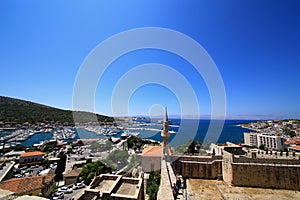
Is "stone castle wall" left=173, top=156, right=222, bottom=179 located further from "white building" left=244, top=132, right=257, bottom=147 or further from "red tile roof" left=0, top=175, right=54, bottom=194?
"white building" left=244, top=132, right=257, bottom=147

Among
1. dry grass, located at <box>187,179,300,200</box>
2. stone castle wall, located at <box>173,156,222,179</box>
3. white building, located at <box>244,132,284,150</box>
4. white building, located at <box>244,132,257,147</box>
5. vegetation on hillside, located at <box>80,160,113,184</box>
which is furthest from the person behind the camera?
white building, located at <box>244,132,257,147</box>

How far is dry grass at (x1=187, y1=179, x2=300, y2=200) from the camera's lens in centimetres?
639

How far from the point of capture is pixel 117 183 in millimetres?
4418

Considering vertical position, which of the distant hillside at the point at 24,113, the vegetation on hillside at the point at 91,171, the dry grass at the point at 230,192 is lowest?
the vegetation on hillside at the point at 91,171

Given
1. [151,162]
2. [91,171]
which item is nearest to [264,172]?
[151,162]

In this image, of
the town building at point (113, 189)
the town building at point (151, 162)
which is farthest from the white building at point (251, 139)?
the town building at point (113, 189)

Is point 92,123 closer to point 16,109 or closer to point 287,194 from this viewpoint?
point 16,109

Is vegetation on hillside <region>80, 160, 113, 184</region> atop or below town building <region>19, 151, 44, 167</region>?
atop

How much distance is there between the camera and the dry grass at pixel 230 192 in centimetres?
639

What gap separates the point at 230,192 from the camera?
22.3ft

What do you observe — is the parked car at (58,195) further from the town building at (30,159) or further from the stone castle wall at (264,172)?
the town building at (30,159)

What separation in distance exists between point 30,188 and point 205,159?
1046cm

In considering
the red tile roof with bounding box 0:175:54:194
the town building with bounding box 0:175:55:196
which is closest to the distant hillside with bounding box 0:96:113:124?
the town building with bounding box 0:175:55:196

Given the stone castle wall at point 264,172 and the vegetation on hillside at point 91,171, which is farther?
the vegetation on hillside at point 91,171
